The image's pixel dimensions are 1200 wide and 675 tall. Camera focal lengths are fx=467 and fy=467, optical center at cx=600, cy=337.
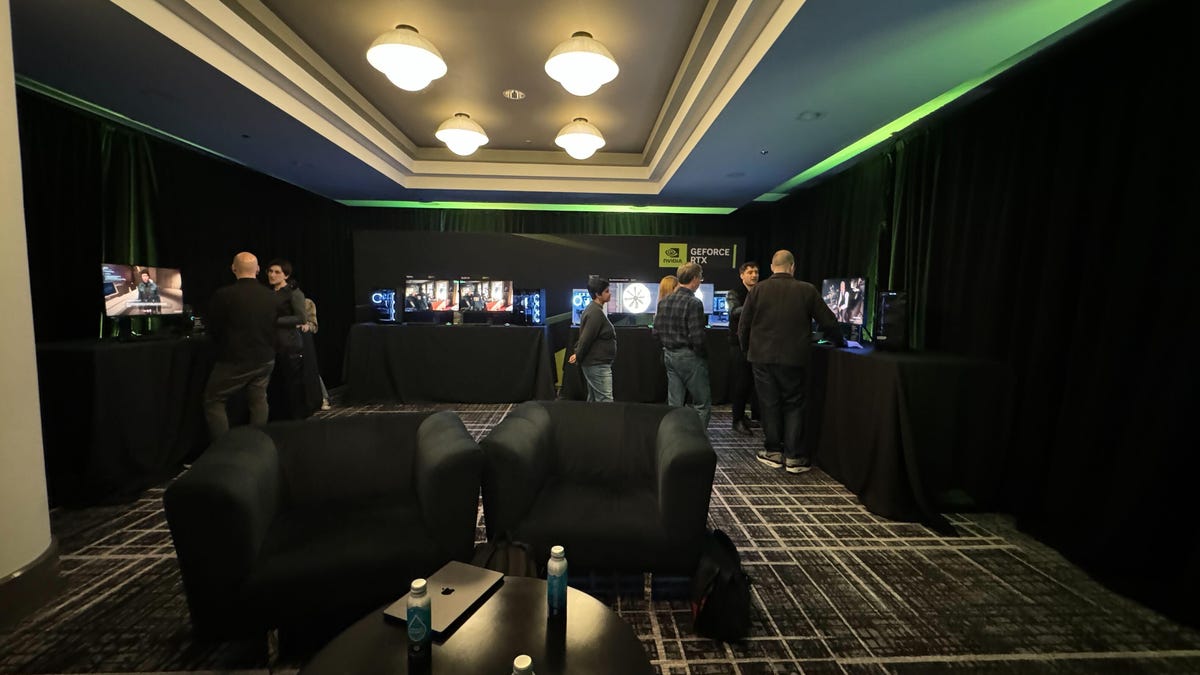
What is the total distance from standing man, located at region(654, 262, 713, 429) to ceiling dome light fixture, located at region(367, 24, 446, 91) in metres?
2.29

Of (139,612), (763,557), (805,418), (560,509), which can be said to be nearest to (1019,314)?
(805,418)

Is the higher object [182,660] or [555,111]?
[555,111]

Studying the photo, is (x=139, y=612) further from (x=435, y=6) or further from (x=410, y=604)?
(x=435, y=6)

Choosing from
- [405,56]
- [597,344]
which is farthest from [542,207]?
[405,56]

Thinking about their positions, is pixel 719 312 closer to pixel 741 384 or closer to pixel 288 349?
pixel 741 384

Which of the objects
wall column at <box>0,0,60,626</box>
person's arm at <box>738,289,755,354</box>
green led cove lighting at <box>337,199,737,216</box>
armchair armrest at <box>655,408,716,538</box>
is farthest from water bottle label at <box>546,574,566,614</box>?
green led cove lighting at <box>337,199,737,216</box>

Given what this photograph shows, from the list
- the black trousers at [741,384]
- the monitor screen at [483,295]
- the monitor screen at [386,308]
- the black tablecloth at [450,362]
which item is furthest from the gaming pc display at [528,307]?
the black trousers at [741,384]

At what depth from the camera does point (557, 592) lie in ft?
4.27

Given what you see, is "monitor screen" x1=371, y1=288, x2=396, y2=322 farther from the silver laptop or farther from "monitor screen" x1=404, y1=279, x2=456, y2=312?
the silver laptop

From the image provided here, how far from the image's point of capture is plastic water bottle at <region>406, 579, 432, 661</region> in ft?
3.59

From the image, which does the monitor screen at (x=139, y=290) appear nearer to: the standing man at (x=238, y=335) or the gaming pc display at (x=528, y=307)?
the standing man at (x=238, y=335)

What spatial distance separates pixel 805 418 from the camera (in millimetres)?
3850

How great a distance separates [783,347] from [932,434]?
109 centimetres

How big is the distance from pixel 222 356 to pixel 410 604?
10.8 ft
